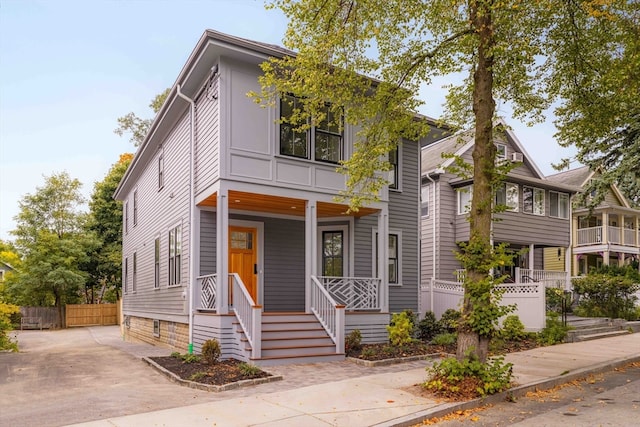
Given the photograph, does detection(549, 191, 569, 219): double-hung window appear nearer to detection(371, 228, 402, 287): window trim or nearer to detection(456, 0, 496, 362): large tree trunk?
detection(371, 228, 402, 287): window trim

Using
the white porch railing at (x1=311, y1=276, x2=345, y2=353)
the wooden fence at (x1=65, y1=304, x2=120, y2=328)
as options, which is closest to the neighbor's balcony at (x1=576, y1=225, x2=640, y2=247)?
the white porch railing at (x1=311, y1=276, x2=345, y2=353)

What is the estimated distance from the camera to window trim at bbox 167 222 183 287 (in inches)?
552

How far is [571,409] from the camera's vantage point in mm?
7004

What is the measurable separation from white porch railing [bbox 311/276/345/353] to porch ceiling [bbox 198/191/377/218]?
6.54 ft

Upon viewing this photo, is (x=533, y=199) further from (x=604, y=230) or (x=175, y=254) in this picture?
(x=175, y=254)

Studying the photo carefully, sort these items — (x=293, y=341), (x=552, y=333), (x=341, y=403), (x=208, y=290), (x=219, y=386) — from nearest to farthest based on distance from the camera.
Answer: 1. (x=341, y=403)
2. (x=219, y=386)
3. (x=293, y=341)
4. (x=208, y=290)
5. (x=552, y=333)

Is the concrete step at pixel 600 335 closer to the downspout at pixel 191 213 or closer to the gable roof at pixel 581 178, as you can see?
the downspout at pixel 191 213

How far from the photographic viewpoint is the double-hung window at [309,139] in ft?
40.1

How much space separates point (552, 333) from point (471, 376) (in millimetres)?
7360

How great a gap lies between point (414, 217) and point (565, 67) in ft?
21.8

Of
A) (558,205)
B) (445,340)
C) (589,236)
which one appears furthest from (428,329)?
(589,236)

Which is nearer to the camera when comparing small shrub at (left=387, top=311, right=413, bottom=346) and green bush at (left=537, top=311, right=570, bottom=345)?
small shrub at (left=387, top=311, right=413, bottom=346)

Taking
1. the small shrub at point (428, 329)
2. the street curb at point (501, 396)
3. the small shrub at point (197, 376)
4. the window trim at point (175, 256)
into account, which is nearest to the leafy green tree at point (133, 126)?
the window trim at point (175, 256)

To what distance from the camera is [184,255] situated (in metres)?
13.5
